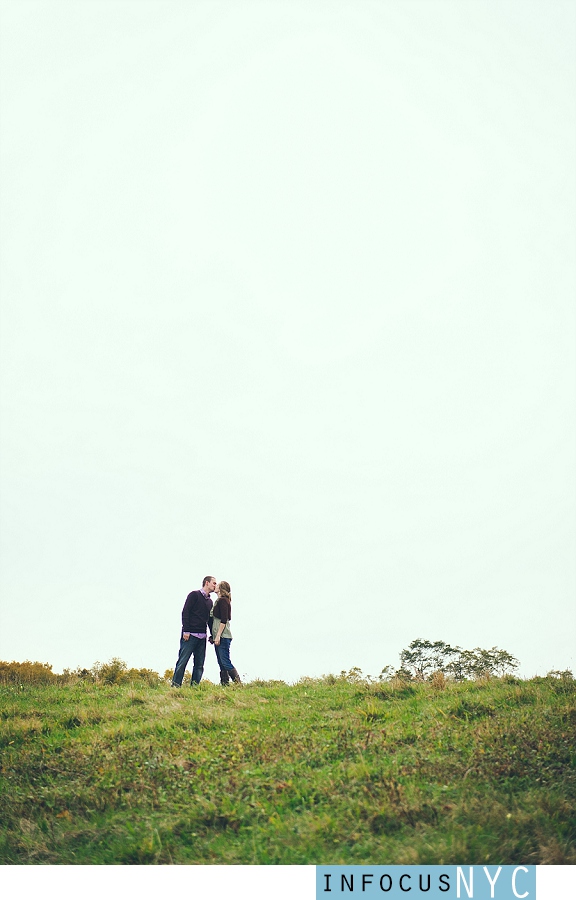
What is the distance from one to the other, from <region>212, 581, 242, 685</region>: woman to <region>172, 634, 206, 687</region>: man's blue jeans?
16.9 inches

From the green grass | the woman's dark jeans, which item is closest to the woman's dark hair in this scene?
the woman's dark jeans

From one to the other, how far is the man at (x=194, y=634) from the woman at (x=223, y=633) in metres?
0.35

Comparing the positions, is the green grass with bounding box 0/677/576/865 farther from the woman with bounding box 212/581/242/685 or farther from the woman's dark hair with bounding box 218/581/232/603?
the woman's dark hair with bounding box 218/581/232/603

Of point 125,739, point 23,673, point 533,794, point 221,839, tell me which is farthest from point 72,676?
point 533,794

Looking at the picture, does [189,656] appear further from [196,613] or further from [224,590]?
[224,590]

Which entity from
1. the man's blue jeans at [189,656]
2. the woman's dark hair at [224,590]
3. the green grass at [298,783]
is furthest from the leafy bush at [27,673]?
the green grass at [298,783]

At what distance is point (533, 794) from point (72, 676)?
15932mm

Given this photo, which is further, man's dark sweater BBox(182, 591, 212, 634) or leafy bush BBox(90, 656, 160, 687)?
leafy bush BBox(90, 656, 160, 687)

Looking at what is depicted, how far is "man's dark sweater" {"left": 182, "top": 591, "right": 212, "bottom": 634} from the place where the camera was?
54.9 feet

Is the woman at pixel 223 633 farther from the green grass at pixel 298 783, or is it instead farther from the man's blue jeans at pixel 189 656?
the green grass at pixel 298 783

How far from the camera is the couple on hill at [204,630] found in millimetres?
16734

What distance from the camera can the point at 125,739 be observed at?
10.6 metres

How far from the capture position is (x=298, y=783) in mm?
7980

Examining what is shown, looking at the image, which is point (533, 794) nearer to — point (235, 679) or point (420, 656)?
point (235, 679)
